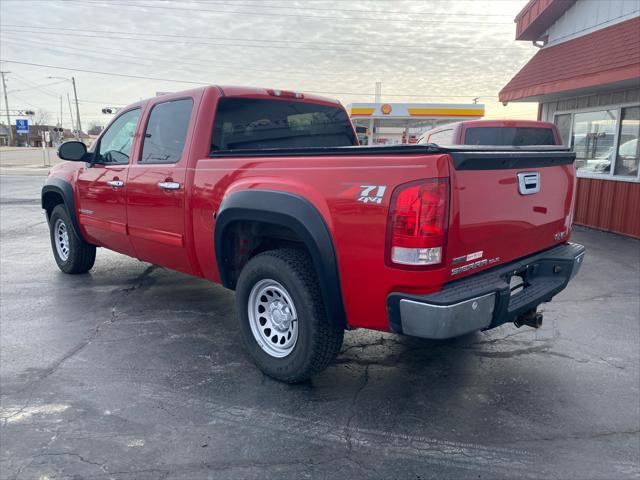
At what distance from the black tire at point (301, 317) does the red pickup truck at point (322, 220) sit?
10 mm

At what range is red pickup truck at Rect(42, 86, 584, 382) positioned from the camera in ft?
8.78

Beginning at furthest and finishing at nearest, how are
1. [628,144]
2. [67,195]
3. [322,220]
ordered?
[628,144], [67,195], [322,220]

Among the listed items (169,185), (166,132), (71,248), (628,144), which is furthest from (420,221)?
(628,144)

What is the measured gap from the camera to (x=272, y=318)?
3.62 meters

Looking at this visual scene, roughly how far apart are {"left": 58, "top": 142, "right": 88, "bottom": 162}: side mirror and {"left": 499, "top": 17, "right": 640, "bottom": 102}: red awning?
25.8ft

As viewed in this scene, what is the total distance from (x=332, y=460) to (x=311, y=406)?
1.93 ft

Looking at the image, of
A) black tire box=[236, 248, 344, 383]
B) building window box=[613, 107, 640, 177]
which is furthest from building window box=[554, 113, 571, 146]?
black tire box=[236, 248, 344, 383]

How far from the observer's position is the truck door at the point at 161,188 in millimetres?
4180

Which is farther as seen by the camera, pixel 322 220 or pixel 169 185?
pixel 169 185

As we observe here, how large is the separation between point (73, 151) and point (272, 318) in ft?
10.1

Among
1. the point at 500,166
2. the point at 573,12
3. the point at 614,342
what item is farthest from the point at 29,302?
the point at 573,12

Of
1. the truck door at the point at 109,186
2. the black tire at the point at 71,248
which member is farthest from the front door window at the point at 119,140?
the black tire at the point at 71,248

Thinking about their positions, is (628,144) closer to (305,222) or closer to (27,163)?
(305,222)

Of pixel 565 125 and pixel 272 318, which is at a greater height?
pixel 565 125
